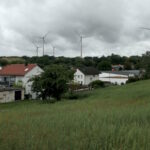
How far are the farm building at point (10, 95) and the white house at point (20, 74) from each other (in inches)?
182

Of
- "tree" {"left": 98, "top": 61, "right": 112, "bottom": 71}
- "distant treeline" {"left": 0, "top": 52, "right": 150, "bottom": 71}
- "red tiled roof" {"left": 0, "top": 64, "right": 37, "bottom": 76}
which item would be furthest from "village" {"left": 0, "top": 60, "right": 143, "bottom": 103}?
"tree" {"left": 98, "top": 61, "right": 112, "bottom": 71}

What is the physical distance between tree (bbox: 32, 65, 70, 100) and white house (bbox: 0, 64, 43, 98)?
17672 mm

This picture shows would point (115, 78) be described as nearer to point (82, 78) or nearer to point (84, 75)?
point (84, 75)

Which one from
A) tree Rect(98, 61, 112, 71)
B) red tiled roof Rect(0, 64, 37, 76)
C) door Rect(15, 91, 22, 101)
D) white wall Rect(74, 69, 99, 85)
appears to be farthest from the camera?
tree Rect(98, 61, 112, 71)

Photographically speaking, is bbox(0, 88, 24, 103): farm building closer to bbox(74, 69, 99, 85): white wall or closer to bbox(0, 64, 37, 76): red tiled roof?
bbox(0, 64, 37, 76): red tiled roof

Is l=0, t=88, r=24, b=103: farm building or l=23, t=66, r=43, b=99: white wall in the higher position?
l=23, t=66, r=43, b=99: white wall

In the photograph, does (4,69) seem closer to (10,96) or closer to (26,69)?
(26,69)

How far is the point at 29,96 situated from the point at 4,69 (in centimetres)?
1399

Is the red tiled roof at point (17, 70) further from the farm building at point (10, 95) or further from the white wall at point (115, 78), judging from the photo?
the white wall at point (115, 78)

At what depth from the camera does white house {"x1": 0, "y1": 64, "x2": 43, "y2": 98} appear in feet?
178

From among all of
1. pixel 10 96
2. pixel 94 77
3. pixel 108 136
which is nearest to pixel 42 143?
pixel 108 136

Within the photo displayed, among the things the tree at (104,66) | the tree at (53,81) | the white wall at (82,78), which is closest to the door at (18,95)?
the tree at (53,81)

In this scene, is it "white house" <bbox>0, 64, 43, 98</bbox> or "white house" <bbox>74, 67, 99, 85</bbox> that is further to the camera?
"white house" <bbox>74, 67, 99, 85</bbox>

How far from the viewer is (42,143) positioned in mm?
5414
